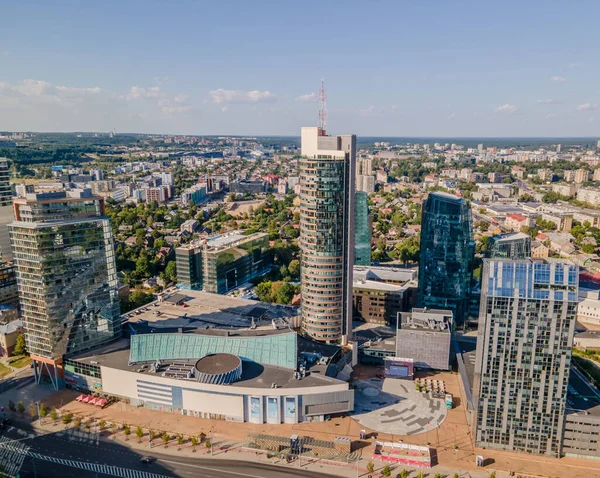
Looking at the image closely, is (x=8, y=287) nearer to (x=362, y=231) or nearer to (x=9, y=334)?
(x=9, y=334)

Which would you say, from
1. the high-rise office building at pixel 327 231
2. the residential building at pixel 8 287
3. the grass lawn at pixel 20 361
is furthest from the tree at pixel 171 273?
the high-rise office building at pixel 327 231

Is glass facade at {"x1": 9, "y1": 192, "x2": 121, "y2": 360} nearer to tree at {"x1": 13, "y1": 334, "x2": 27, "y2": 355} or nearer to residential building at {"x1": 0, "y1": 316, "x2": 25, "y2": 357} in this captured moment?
tree at {"x1": 13, "y1": 334, "x2": 27, "y2": 355}

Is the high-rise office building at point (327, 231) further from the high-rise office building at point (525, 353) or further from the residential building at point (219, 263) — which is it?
the residential building at point (219, 263)

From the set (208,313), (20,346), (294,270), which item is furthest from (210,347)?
(294,270)

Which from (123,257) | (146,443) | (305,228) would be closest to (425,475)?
(146,443)

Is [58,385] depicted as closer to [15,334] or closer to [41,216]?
[15,334]

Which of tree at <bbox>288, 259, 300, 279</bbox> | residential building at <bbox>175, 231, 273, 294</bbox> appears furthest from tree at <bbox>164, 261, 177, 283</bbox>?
tree at <bbox>288, 259, 300, 279</bbox>
